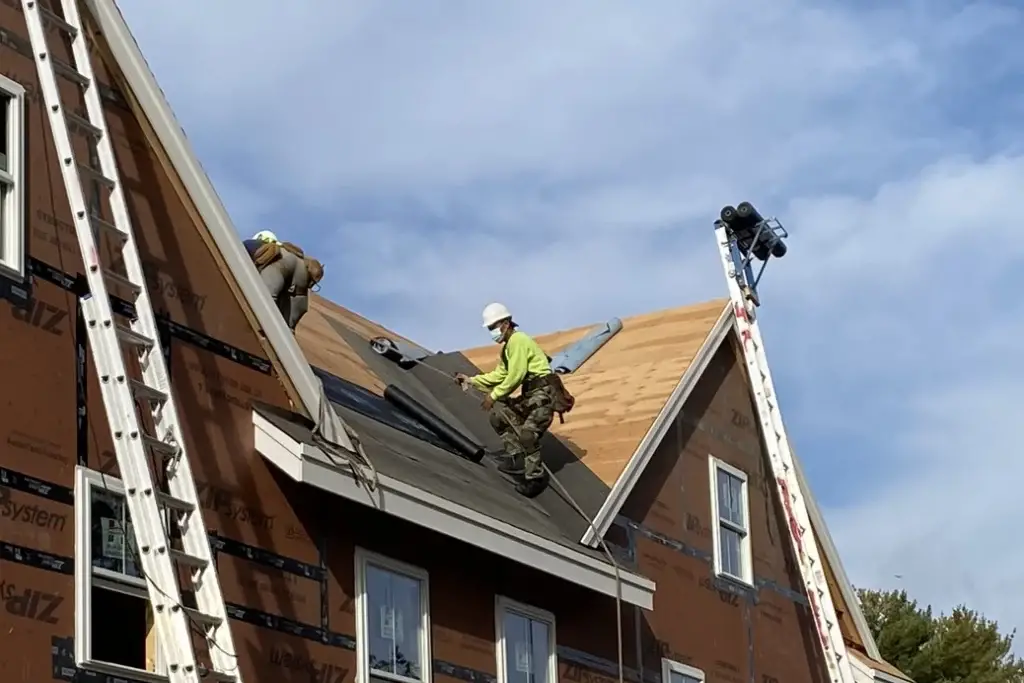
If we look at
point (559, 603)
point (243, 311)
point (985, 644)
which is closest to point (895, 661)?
point (985, 644)

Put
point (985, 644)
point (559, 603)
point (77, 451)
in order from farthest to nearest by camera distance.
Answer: point (985, 644)
point (559, 603)
point (77, 451)

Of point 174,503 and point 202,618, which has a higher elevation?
point 174,503

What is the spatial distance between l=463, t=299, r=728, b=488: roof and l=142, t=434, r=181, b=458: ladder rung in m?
6.87

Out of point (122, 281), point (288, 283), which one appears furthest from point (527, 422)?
point (122, 281)

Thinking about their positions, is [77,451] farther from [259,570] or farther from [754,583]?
[754,583]

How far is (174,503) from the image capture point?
36.4 ft

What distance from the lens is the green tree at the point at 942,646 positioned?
42250 mm

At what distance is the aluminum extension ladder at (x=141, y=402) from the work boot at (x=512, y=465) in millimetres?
5728

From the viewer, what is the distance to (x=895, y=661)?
42844 millimetres

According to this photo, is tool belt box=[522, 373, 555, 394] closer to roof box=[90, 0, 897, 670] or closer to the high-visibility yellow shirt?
the high-visibility yellow shirt

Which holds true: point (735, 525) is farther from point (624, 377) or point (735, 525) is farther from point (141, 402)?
point (141, 402)

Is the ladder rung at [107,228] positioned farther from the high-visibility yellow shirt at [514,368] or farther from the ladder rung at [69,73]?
the high-visibility yellow shirt at [514,368]

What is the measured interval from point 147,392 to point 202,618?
150 centimetres

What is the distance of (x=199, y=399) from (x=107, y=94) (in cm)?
230
